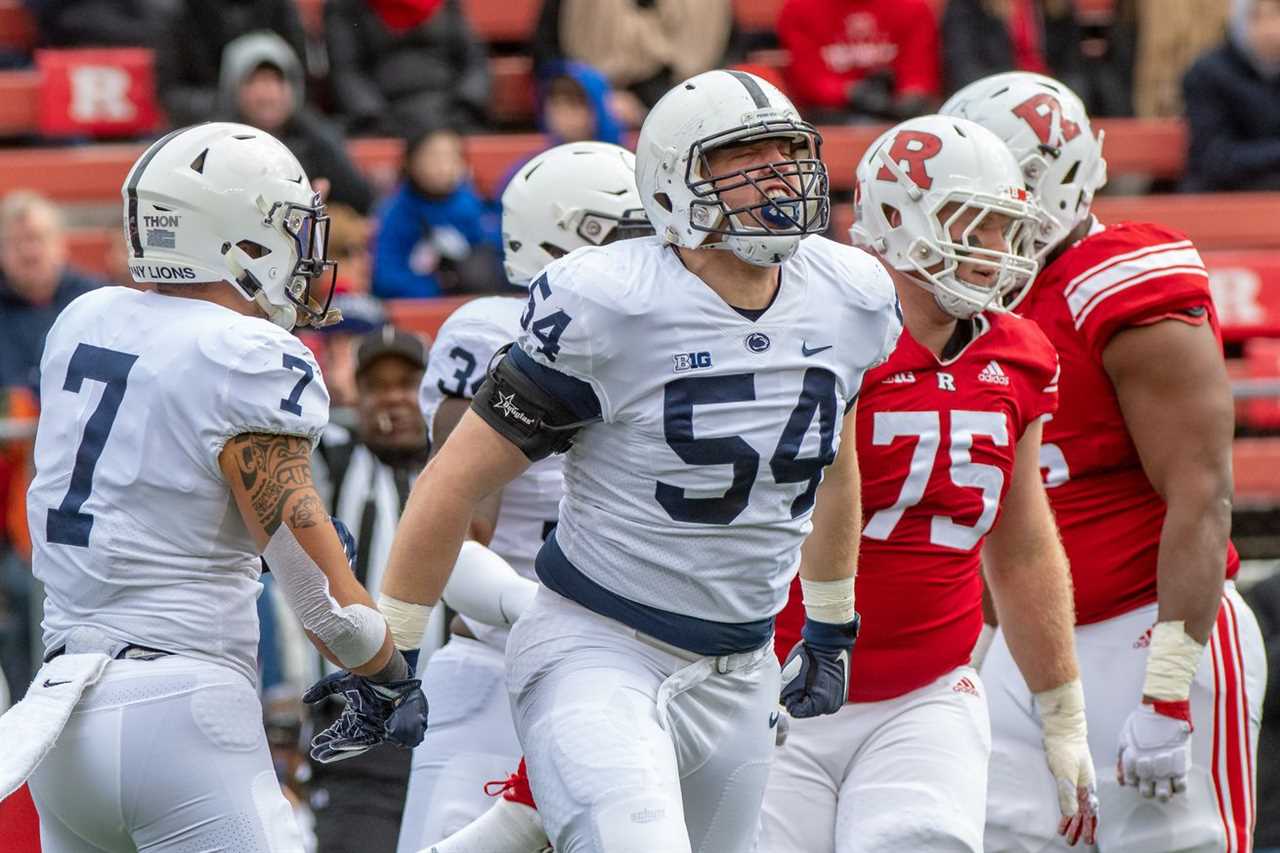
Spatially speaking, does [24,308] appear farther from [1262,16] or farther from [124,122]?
[1262,16]

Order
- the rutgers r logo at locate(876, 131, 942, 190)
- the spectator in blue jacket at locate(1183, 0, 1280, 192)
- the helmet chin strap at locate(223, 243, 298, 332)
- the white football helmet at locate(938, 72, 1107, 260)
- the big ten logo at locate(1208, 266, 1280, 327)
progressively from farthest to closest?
1. the spectator in blue jacket at locate(1183, 0, 1280, 192)
2. the big ten logo at locate(1208, 266, 1280, 327)
3. the white football helmet at locate(938, 72, 1107, 260)
4. the rutgers r logo at locate(876, 131, 942, 190)
5. the helmet chin strap at locate(223, 243, 298, 332)

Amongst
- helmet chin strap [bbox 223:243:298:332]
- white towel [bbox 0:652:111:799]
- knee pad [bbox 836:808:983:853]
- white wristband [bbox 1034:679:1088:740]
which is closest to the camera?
white towel [bbox 0:652:111:799]

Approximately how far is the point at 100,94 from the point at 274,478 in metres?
6.19

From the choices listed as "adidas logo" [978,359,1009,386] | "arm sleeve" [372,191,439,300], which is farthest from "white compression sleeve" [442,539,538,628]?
"arm sleeve" [372,191,439,300]

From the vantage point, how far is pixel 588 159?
Result: 471 centimetres

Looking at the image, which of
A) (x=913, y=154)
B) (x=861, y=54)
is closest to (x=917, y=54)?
(x=861, y=54)

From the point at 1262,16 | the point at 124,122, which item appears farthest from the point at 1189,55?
the point at 124,122

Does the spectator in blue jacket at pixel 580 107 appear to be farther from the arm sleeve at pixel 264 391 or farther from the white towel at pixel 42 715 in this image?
the white towel at pixel 42 715

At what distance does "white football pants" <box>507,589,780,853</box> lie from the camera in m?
3.47

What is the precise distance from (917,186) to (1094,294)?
51 centimetres

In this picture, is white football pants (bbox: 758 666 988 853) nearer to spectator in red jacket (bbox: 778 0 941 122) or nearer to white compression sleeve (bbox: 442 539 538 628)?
white compression sleeve (bbox: 442 539 538 628)

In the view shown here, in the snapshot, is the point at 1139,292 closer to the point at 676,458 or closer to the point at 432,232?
the point at 676,458

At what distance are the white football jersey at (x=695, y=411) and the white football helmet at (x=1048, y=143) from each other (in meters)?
1.11

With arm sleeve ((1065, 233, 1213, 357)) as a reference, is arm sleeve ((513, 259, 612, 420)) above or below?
above
